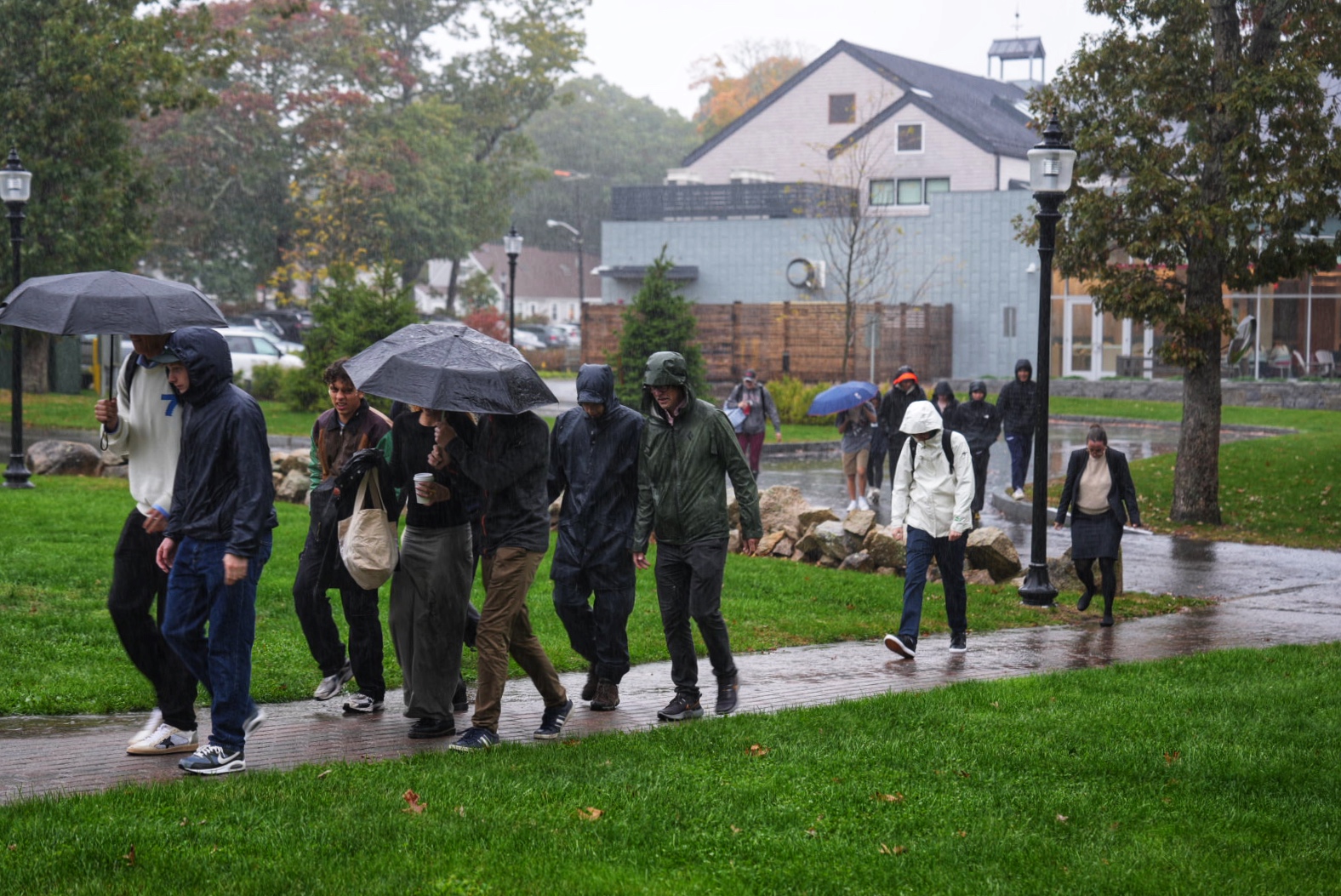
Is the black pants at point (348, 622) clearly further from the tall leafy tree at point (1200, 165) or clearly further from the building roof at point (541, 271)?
→ the building roof at point (541, 271)

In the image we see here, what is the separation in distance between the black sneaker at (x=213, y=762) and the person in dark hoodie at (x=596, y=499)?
192 cm

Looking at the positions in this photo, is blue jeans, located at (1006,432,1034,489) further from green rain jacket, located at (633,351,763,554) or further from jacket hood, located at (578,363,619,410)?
jacket hood, located at (578,363,619,410)

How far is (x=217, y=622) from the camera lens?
6.34 meters

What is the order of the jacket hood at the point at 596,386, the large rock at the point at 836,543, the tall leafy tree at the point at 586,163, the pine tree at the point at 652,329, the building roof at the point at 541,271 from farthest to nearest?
1. the building roof at the point at 541,271
2. the tall leafy tree at the point at 586,163
3. the pine tree at the point at 652,329
4. the large rock at the point at 836,543
5. the jacket hood at the point at 596,386

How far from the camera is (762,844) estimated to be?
5.45 m

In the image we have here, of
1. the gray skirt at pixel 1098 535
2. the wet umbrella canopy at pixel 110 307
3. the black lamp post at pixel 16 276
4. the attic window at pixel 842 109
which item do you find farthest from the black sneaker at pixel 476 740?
the attic window at pixel 842 109

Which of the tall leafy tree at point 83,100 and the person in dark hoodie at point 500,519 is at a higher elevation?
the tall leafy tree at point 83,100

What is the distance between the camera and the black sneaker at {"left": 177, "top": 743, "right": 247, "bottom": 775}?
6289 mm

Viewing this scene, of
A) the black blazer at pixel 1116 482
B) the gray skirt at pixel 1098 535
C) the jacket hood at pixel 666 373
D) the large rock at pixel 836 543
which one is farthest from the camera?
the large rock at pixel 836 543

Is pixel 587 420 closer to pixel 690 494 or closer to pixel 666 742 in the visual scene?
pixel 690 494

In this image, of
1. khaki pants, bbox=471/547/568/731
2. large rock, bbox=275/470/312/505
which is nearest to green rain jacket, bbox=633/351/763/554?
khaki pants, bbox=471/547/568/731

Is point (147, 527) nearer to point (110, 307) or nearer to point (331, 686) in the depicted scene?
point (110, 307)

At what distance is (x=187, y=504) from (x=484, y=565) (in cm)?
155

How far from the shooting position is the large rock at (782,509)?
1484 centimetres
